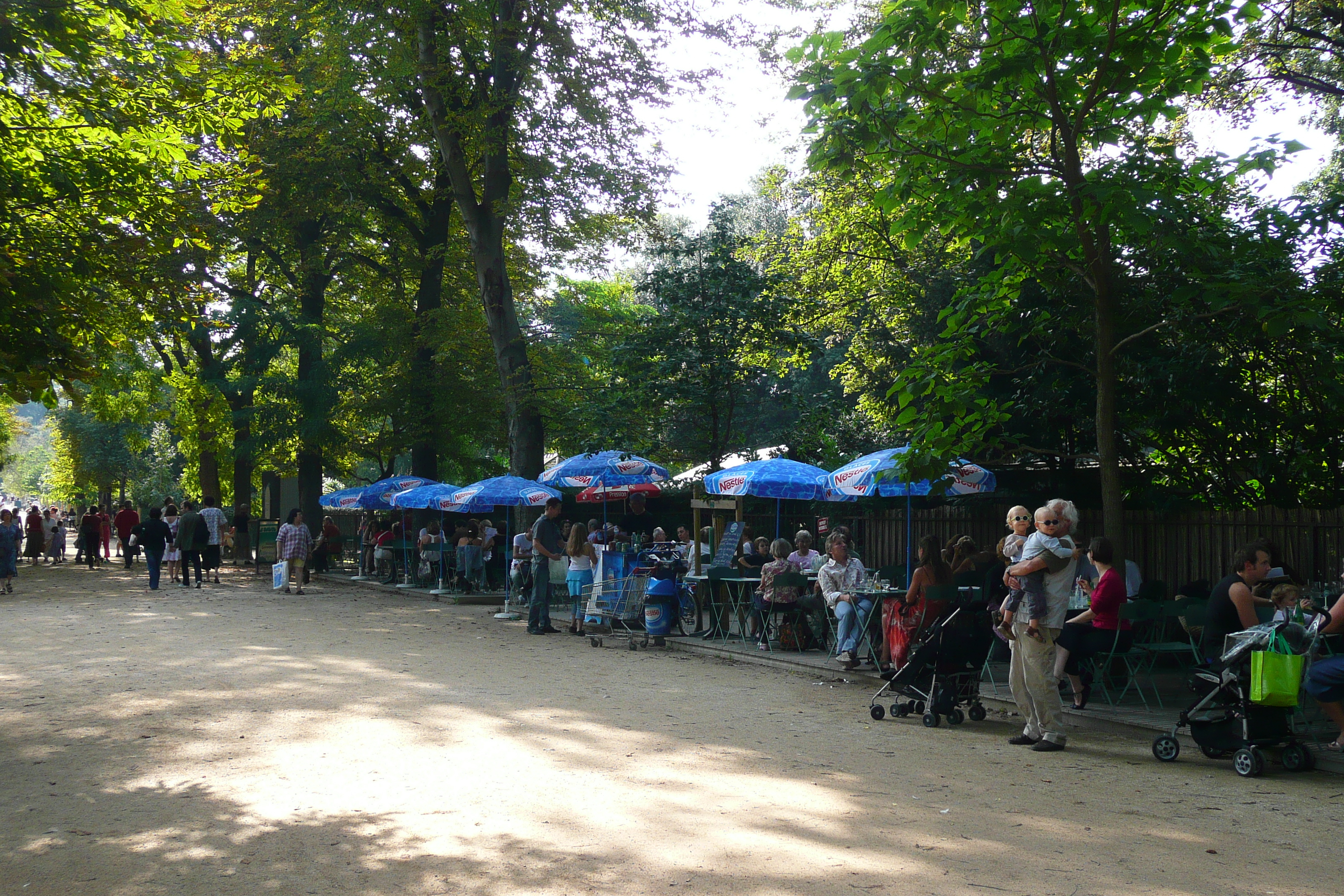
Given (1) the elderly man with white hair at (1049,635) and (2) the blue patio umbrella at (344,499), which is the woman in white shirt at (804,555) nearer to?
(1) the elderly man with white hair at (1049,635)

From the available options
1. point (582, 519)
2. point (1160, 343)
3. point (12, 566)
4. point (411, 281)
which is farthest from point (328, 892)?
point (411, 281)

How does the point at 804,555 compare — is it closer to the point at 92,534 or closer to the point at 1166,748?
the point at 1166,748

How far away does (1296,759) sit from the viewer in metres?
7.45

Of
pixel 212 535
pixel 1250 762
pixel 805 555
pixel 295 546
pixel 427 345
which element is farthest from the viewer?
pixel 427 345

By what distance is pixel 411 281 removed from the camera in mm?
31297

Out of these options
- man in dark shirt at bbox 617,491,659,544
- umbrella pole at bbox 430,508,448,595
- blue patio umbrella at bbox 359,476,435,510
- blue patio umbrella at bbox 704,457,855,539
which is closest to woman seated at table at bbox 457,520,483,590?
umbrella pole at bbox 430,508,448,595

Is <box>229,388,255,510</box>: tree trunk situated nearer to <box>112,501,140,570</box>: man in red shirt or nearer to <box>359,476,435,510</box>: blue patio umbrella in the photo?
<box>112,501,140,570</box>: man in red shirt

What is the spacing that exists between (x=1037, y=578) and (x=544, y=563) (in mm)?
8891

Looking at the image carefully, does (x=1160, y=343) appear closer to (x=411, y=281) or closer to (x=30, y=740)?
(x=30, y=740)

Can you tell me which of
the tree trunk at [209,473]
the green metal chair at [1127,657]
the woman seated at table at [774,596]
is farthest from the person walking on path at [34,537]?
the green metal chair at [1127,657]

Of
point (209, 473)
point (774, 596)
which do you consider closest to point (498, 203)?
point (774, 596)

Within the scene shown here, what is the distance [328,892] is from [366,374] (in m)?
26.2

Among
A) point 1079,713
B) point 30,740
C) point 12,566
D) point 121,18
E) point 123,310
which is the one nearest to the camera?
point 30,740

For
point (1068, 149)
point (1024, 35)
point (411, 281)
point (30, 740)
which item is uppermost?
point (411, 281)
